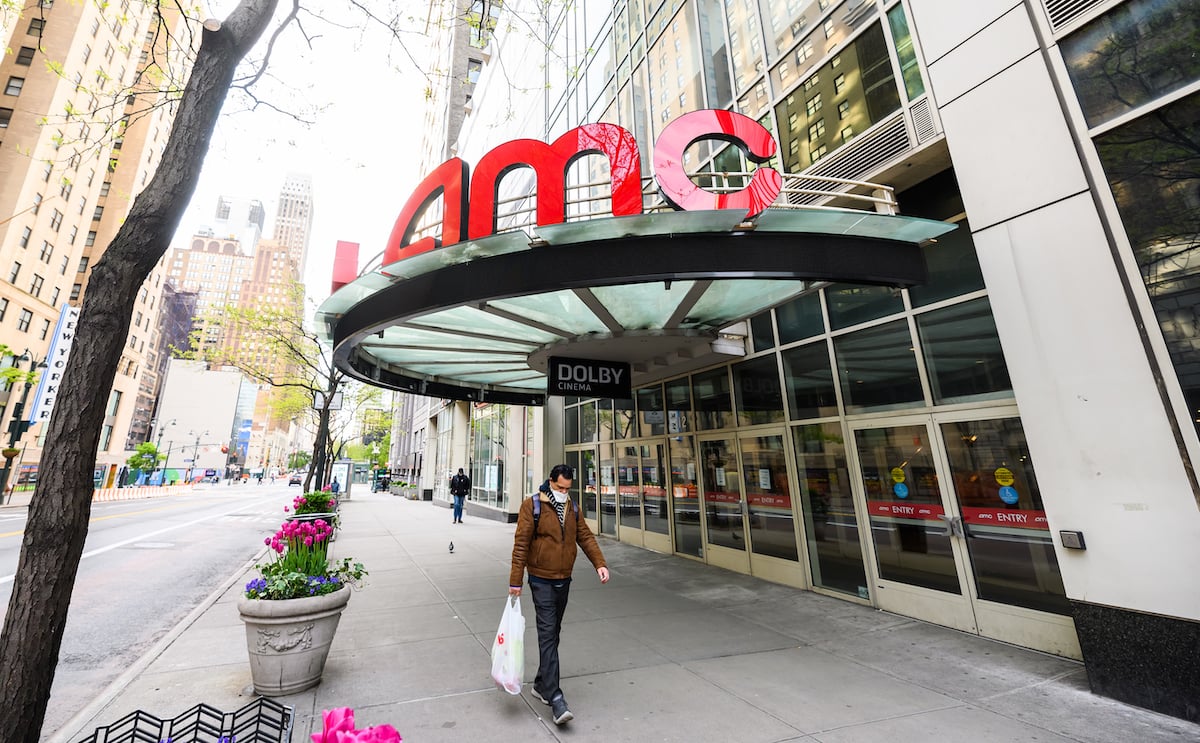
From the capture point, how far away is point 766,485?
8.59 metres

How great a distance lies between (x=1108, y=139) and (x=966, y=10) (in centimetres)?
234

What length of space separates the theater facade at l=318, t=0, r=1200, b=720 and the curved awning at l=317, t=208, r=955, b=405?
0.04 meters

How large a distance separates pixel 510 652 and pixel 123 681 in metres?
3.87

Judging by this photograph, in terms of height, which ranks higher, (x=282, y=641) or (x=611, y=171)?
(x=611, y=171)

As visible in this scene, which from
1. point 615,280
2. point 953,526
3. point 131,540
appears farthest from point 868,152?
point 131,540

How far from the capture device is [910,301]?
6.54 m

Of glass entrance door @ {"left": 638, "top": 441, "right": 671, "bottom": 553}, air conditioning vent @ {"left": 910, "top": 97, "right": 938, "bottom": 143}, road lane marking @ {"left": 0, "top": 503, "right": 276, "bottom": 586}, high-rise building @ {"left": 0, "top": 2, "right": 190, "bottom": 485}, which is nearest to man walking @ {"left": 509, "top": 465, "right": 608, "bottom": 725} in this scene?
air conditioning vent @ {"left": 910, "top": 97, "right": 938, "bottom": 143}

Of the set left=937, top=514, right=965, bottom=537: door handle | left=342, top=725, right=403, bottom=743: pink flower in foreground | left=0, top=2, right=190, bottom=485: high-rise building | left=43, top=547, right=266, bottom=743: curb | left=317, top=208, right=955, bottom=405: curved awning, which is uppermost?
left=0, top=2, right=190, bottom=485: high-rise building

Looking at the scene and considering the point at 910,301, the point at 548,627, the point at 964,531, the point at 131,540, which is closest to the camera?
the point at 548,627

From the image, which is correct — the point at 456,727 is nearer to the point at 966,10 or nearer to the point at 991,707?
the point at 991,707

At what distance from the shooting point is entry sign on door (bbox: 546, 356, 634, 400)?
8695 millimetres

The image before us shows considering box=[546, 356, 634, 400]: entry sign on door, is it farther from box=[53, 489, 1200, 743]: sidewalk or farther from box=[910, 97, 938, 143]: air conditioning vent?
box=[910, 97, 938, 143]: air conditioning vent

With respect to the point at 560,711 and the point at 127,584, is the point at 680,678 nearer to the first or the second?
the point at 560,711

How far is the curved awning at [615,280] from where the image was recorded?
4.96 meters
